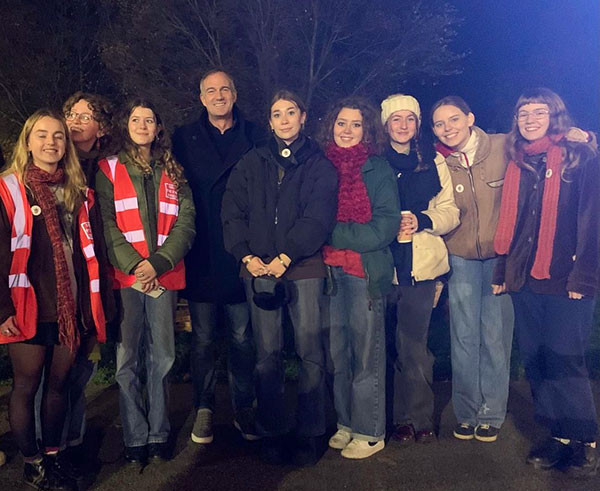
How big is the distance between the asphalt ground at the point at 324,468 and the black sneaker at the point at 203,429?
51mm

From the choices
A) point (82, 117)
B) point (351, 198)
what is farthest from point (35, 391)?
point (351, 198)

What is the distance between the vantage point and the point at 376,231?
409cm

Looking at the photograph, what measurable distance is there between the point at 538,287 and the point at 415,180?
1030mm

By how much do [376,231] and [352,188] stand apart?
317 mm

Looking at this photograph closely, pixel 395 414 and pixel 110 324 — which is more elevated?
pixel 110 324

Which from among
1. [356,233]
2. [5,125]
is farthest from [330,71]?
[356,233]

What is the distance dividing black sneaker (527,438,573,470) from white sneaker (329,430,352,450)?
45.2 inches

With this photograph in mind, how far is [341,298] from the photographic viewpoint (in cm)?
425

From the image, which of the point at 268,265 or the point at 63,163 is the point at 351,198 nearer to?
the point at 268,265

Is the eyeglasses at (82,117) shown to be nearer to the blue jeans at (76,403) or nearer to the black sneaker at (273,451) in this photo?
the blue jeans at (76,403)

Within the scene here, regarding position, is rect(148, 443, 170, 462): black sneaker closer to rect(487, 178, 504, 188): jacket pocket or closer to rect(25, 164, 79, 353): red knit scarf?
rect(25, 164, 79, 353): red knit scarf

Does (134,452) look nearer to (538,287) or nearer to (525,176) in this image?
(538,287)

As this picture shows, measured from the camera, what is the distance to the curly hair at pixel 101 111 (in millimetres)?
4277

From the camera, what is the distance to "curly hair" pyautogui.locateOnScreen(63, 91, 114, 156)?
4.28 metres
